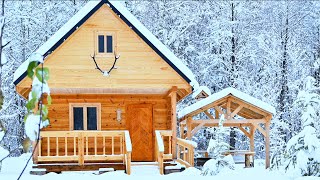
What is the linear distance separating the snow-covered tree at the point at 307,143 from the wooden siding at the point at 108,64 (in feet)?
14.6

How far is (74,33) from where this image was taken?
48.8ft

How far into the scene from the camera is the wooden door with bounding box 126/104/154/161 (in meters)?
17.2

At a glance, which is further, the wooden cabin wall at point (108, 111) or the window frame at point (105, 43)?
A: the wooden cabin wall at point (108, 111)

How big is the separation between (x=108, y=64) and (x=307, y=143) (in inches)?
269

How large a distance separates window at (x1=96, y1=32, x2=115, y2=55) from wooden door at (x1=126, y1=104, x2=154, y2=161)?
2817mm

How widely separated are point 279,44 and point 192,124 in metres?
10.1

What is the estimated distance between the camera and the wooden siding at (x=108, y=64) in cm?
1458

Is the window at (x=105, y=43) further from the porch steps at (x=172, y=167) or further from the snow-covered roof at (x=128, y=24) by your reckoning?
the porch steps at (x=172, y=167)

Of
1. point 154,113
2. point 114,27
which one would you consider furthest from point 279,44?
point 114,27

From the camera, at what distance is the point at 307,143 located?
10.7 m

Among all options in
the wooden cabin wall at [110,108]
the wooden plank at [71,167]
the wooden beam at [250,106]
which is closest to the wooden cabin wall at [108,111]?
the wooden cabin wall at [110,108]

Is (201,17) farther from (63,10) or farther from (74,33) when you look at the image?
(74,33)

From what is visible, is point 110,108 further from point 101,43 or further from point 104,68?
point 101,43

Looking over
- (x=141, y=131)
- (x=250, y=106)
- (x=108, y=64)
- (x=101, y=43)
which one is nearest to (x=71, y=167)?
(x=108, y=64)
